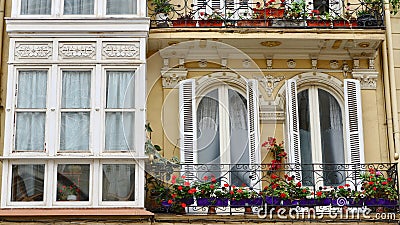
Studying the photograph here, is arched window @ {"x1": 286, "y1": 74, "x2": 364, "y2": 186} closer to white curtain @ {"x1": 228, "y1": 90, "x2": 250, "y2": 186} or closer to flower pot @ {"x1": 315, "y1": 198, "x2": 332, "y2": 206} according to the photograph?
flower pot @ {"x1": 315, "y1": 198, "x2": 332, "y2": 206}

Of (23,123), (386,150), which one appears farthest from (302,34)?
(23,123)

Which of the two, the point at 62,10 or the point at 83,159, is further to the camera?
the point at 62,10

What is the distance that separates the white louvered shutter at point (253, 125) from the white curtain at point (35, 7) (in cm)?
386

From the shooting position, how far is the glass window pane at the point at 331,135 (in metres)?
13.6

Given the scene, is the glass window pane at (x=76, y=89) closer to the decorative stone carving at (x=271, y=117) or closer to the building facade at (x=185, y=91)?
the building facade at (x=185, y=91)

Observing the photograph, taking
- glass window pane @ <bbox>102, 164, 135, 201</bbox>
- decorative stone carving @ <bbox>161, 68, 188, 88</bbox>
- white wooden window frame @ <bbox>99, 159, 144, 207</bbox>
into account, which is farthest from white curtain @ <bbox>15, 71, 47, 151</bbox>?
decorative stone carving @ <bbox>161, 68, 188, 88</bbox>

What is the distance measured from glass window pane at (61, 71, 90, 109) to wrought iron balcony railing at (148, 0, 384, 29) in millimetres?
1687

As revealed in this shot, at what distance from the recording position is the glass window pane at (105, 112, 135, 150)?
12773 millimetres

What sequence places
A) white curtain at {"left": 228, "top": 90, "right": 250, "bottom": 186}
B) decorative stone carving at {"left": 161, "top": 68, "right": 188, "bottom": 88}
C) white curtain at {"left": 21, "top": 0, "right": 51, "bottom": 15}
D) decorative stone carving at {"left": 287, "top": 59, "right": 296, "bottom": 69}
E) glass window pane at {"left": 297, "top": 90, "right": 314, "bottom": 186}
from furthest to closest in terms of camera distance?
decorative stone carving at {"left": 287, "top": 59, "right": 296, "bottom": 69} → decorative stone carving at {"left": 161, "top": 68, "right": 188, "bottom": 88} → glass window pane at {"left": 297, "top": 90, "right": 314, "bottom": 186} → white curtain at {"left": 228, "top": 90, "right": 250, "bottom": 186} → white curtain at {"left": 21, "top": 0, "right": 51, "bottom": 15}

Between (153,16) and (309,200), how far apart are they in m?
4.48

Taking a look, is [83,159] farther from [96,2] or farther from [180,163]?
[96,2]

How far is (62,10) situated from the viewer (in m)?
13.4

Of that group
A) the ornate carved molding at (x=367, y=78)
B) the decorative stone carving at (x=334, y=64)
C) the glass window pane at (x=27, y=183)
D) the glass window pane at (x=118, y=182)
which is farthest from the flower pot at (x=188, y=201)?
the ornate carved molding at (x=367, y=78)

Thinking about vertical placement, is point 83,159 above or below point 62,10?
below
